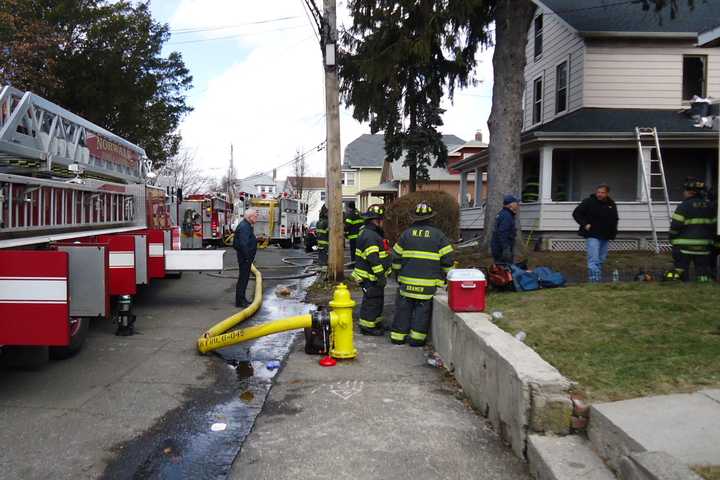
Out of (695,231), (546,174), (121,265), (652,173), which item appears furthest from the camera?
(652,173)

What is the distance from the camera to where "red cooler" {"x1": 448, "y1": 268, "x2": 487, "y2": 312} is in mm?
6234

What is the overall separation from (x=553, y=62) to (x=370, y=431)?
17957mm

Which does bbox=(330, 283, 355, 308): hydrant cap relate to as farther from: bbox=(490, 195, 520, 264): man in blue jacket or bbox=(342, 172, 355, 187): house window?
bbox=(342, 172, 355, 187): house window

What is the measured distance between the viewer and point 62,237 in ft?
22.7

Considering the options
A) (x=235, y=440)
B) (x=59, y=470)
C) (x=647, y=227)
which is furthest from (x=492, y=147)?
(x=59, y=470)

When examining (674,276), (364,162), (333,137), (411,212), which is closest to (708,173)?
(411,212)

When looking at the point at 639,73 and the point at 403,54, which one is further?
the point at 639,73

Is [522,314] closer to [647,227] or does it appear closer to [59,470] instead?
[59,470]

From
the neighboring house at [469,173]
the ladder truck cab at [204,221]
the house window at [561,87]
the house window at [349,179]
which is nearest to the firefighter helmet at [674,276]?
the house window at [561,87]

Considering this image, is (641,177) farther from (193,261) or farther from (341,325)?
(341,325)

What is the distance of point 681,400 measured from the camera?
3.60 metres

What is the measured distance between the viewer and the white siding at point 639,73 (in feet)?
57.8

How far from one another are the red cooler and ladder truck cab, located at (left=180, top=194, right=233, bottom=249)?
17963 millimetres

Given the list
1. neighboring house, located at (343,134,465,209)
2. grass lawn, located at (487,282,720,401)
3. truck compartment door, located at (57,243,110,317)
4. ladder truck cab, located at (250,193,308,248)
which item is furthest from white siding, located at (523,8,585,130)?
neighboring house, located at (343,134,465,209)
